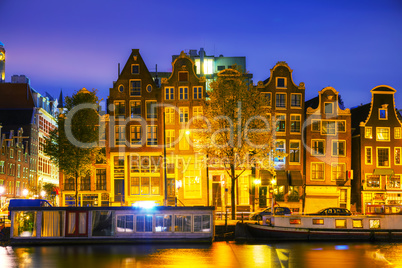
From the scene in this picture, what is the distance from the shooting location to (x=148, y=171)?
218 feet

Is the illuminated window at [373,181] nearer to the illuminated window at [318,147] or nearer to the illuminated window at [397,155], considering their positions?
the illuminated window at [397,155]

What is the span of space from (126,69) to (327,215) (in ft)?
105

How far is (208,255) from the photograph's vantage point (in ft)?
126

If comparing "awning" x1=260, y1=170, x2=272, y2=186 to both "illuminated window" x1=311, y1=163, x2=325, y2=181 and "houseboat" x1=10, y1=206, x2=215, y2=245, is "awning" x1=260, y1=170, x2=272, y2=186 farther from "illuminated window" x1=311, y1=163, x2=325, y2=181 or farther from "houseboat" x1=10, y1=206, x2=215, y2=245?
"houseboat" x1=10, y1=206, x2=215, y2=245

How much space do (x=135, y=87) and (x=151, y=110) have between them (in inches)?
142

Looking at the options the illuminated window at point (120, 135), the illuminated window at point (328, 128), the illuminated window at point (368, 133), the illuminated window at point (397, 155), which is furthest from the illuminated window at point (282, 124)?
the illuminated window at point (120, 135)

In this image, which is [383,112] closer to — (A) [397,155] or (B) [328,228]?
(A) [397,155]

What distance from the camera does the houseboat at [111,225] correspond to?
43.4 m

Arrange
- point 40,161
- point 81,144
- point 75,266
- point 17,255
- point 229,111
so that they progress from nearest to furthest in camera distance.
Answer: point 75,266 < point 17,255 < point 229,111 < point 81,144 < point 40,161

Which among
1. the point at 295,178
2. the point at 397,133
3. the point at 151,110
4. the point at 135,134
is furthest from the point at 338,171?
the point at 135,134

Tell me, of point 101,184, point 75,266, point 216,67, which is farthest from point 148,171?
point 216,67

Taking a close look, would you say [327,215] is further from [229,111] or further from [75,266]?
[75,266]

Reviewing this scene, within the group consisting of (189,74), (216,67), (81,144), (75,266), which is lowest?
(75,266)

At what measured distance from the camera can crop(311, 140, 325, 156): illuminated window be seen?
2640 inches
